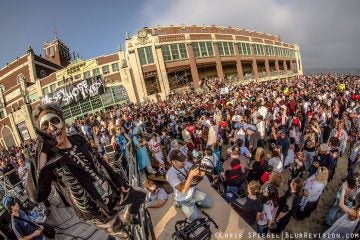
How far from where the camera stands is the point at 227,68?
37.7m

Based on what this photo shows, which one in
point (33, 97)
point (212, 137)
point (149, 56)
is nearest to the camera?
point (212, 137)

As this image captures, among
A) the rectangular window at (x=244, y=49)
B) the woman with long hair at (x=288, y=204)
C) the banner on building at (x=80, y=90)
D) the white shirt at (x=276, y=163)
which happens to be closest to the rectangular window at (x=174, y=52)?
the banner on building at (x=80, y=90)

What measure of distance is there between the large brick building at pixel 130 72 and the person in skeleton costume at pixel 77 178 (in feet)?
73.3

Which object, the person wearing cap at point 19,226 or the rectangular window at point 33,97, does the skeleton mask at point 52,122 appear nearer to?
the person wearing cap at point 19,226

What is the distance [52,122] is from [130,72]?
27407 millimetres

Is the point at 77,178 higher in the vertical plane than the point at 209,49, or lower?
lower

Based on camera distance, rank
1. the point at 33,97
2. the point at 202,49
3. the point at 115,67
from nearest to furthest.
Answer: the point at 115,67 < the point at 202,49 < the point at 33,97

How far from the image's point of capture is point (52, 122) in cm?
236

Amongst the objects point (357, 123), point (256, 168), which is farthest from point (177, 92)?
point (256, 168)

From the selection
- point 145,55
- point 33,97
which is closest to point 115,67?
point 145,55

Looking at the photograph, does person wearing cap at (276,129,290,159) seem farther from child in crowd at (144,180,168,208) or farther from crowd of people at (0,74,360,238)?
child in crowd at (144,180,168,208)

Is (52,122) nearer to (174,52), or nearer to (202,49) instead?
(174,52)

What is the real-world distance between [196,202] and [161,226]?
834 millimetres

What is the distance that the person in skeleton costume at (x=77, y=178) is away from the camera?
2154 millimetres
